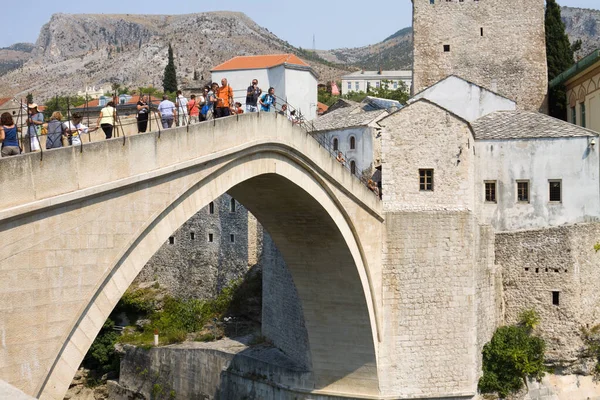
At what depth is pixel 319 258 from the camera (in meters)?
24.2

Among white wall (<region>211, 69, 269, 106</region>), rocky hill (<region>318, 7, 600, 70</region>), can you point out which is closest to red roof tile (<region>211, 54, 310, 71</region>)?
white wall (<region>211, 69, 269, 106</region>)

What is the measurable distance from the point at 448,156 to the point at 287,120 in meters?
5.88

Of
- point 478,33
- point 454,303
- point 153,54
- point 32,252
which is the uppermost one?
point 153,54

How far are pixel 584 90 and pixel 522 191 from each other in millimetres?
6614

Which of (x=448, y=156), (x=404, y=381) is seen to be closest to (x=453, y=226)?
(x=448, y=156)

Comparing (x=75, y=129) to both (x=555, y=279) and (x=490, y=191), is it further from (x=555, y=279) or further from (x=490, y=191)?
(x=555, y=279)

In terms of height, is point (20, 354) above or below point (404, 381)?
above

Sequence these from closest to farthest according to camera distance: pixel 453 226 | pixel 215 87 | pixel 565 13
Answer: pixel 215 87, pixel 453 226, pixel 565 13

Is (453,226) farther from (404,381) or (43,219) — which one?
(43,219)

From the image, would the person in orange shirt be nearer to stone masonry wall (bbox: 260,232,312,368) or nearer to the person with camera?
the person with camera

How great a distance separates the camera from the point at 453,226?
78.5ft

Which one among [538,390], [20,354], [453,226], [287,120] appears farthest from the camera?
[538,390]

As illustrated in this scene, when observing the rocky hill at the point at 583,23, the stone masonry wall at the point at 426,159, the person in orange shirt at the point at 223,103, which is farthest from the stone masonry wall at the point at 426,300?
the rocky hill at the point at 583,23

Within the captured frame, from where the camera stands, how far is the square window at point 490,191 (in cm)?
2694
